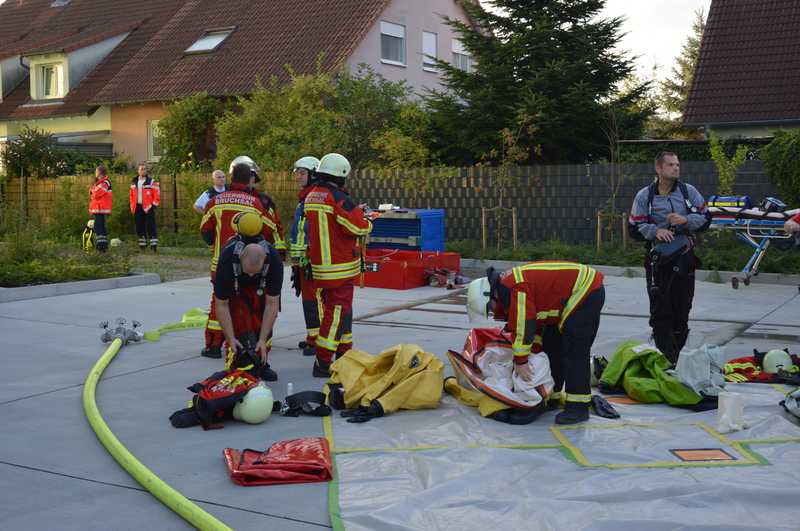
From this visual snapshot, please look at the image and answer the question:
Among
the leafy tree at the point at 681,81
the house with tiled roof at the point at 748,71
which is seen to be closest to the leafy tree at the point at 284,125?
the house with tiled roof at the point at 748,71

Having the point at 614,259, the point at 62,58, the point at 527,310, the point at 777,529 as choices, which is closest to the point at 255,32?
the point at 62,58

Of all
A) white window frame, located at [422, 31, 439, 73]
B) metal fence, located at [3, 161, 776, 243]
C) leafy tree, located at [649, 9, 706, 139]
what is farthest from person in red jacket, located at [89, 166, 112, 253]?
leafy tree, located at [649, 9, 706, 139]

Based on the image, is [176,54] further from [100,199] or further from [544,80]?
[544,80]

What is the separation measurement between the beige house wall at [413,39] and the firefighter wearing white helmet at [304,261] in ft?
63.9

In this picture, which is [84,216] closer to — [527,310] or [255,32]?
[255,32]

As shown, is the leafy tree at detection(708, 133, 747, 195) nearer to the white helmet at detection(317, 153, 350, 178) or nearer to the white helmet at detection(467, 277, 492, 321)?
the white helmet at detection(317, 153, 350, 178)

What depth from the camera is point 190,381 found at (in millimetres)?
7801

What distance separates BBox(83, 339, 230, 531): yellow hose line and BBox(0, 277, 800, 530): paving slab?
0.19ft

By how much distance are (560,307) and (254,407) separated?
2.22m

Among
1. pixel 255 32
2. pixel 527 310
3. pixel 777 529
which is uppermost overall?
pixel 255 32

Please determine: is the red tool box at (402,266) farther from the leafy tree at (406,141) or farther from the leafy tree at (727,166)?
the leafy tree at (406,141)

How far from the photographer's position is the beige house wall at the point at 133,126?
31.2 m

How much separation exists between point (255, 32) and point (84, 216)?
10.4m

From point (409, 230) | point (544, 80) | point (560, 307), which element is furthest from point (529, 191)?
point (560, 307)
